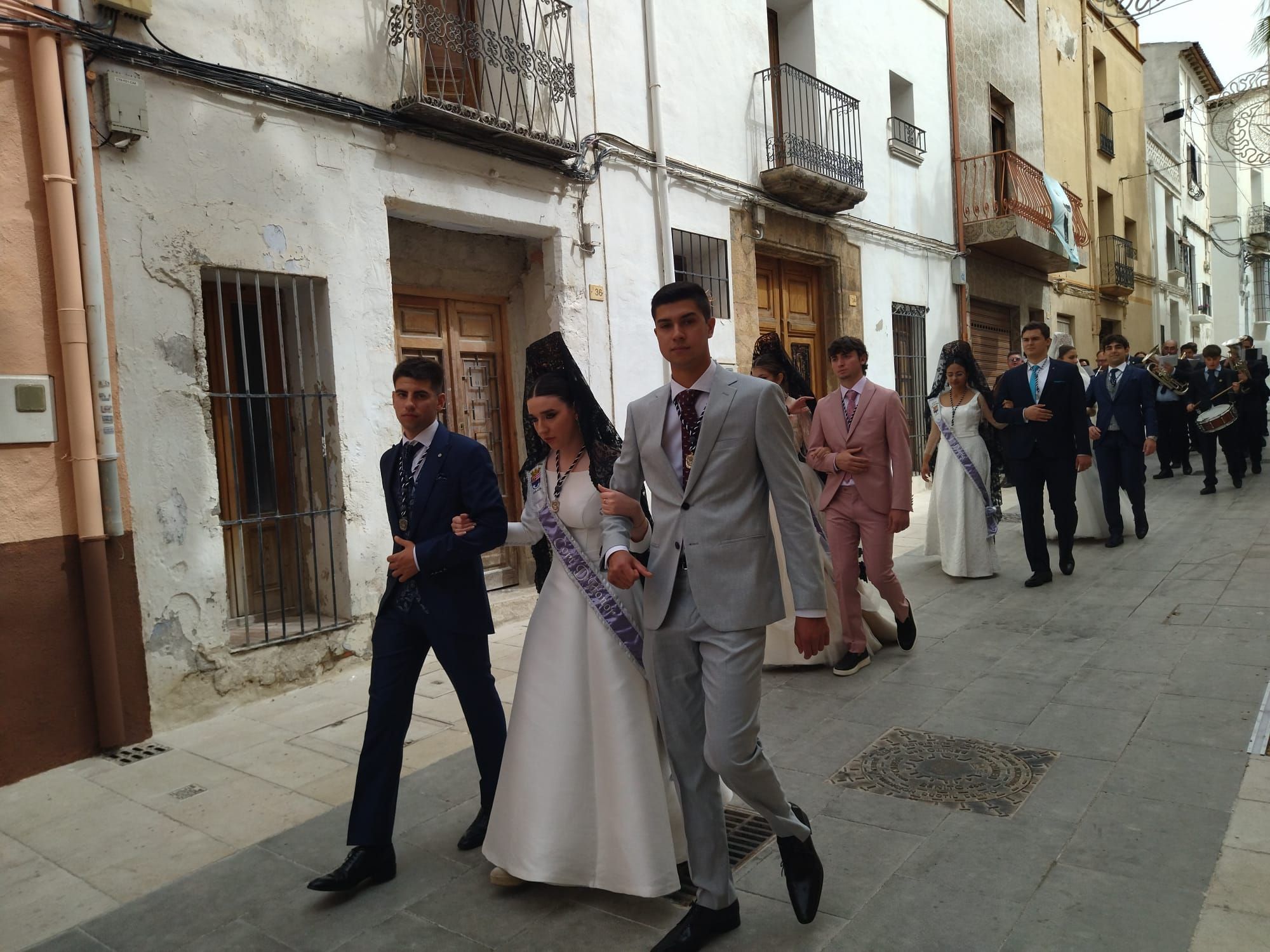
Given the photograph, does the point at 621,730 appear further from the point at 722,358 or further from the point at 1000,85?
the point at 1000,85

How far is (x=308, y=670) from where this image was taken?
5875 millimetres

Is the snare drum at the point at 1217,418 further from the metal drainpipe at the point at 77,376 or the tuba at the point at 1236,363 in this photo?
the metal drainpipe at the point at 77,376

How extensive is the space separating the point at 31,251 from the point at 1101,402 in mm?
Result: 8709

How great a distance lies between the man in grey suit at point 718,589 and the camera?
8.92 ft

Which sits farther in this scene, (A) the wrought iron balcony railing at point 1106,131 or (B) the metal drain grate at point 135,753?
(A) the wrought iron balcony railing at point 1106,131

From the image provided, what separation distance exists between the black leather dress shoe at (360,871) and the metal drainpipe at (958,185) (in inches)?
547

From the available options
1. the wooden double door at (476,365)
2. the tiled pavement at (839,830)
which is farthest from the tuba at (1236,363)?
the wooden double door at (476,365)

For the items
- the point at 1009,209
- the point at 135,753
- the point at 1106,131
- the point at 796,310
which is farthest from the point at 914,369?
the point at 135,753

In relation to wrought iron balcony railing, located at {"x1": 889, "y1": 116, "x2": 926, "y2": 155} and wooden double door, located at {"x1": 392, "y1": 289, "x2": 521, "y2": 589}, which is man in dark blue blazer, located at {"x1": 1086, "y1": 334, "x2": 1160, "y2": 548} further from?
wrought iron balcony railing, located at {"x1": 889, "y1": 116, "x2": 926, "y2": 155}

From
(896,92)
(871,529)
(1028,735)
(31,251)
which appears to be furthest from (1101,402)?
(31,251)

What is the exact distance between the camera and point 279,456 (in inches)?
253

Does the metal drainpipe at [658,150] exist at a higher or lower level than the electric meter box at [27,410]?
higher

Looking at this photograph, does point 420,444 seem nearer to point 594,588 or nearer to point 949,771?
point 594,588

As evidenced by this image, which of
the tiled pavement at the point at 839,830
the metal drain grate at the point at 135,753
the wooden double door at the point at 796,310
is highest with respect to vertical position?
the wooden double door at the point at 796,310
